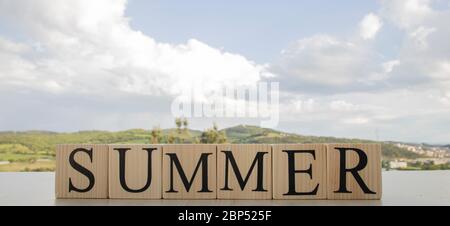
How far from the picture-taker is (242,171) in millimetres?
2713

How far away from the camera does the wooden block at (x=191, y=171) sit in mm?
2711

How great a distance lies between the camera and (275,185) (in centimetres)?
272

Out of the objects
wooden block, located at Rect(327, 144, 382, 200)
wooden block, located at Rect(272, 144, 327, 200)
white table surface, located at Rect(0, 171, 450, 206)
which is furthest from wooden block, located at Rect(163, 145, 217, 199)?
wooden block, located at Rect(327, 144, 382, 200)

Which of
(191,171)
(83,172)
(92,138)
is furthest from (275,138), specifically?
(92,138)

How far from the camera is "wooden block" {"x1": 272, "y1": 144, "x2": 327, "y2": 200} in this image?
8.87 feet

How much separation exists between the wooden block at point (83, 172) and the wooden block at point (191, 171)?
0.38 m

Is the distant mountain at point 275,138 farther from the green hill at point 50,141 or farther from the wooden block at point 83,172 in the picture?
the wooden block at point 83,172

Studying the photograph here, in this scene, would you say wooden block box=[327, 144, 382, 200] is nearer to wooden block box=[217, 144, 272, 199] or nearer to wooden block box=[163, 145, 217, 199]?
wooden block box=[217, 144, 272, 199]

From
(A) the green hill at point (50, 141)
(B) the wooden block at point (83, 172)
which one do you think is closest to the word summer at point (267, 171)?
(B) the wooden block at point (83, 172)

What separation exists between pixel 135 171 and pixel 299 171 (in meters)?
0.94

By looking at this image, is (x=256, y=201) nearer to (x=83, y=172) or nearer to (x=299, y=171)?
(x=299, y=171)
